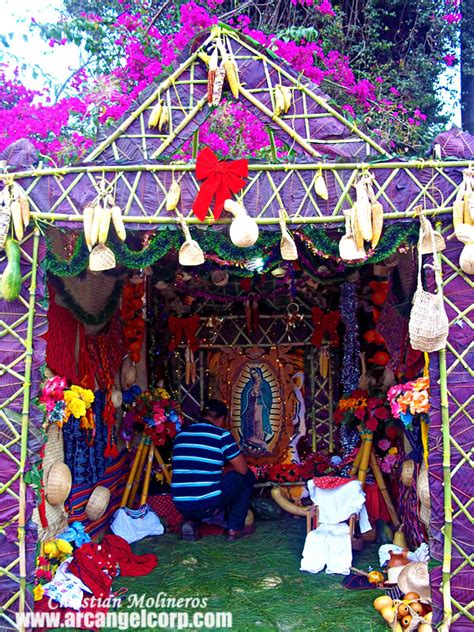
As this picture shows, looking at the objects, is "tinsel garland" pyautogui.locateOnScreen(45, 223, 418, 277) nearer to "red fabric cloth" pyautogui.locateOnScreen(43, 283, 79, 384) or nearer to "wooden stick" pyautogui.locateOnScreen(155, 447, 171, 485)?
"red fabric cloth" pyautogui.locateOnScreen(43, 283, 79, 384)

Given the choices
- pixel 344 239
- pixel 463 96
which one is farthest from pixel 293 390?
pixel 463 96

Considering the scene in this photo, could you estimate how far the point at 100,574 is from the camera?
4699 millimetres

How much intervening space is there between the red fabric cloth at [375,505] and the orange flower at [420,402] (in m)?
2.13

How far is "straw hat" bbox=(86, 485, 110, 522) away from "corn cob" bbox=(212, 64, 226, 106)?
348 cm

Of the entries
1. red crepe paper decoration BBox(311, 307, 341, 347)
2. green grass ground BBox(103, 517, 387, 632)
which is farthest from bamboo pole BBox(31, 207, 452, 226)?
red crepe paper decoration BBox(311, 307, 341, 347)

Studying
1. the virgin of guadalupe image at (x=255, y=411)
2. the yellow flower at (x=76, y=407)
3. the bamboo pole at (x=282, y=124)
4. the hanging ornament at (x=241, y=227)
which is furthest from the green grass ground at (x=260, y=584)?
the bamboo pole at (x=282, y=124)

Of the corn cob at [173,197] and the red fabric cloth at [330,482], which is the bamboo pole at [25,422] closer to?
the corn cob at [173,197]

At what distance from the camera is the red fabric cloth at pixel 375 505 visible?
591 centimetres

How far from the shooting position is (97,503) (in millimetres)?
5301

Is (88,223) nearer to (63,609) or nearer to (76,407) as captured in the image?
(76,407)

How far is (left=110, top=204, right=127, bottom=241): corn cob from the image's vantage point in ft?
12.6

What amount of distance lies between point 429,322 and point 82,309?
2874 millimetres

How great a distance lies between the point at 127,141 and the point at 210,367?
3442mm

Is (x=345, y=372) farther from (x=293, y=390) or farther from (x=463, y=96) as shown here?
(x=463, y=96)
